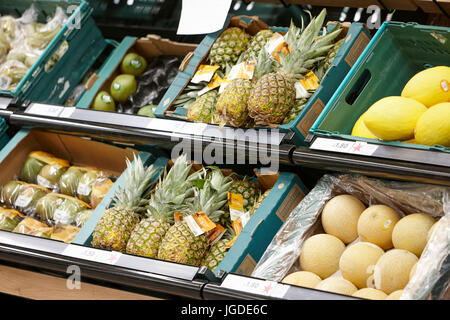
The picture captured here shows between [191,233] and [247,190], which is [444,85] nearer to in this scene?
[247,190]

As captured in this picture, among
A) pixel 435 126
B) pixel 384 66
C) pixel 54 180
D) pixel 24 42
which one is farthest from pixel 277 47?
pixel 24 42

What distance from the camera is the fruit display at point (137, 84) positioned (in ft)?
11.4

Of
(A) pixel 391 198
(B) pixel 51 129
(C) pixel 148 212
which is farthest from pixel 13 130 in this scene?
(A) pixel 391 198

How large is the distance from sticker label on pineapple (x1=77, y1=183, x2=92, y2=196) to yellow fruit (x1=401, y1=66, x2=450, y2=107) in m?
1.66

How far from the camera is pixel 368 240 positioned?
210 cm

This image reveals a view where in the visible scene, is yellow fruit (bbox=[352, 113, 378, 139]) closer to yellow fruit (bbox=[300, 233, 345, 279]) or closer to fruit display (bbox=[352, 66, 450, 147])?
fruit display (bbox=[352, 66, 450, 147])

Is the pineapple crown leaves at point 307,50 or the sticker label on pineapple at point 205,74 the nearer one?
the pineapple crown leaves at point 307,50

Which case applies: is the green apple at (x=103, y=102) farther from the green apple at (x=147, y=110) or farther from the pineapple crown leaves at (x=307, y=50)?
the pineapple crown leaves at (x=307, y=50)

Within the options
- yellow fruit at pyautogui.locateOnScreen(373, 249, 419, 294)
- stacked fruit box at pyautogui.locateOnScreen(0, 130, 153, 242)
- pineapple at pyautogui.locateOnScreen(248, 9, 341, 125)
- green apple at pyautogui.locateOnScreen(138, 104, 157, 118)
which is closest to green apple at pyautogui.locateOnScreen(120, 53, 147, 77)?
green apple at pyautogui.locateOnScreen(138, 104, 157, 118)

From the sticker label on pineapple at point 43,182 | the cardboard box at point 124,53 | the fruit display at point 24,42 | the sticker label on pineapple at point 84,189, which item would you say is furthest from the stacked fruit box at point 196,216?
the fruit display at point 24,42

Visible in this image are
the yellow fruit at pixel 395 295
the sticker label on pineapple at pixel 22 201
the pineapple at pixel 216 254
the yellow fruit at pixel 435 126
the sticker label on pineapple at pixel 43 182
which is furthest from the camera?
the sticker label on pineapple at pixel 43 182

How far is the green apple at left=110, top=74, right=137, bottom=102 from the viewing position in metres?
3.52

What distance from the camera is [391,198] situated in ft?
7.17

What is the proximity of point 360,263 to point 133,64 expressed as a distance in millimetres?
2080
